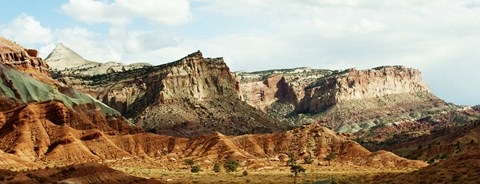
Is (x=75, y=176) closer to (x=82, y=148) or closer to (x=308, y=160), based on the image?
(x=82, y=148)

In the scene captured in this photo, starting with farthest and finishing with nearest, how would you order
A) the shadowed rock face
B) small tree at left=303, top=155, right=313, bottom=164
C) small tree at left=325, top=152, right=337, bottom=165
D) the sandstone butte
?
small tree at left=325, top=152, right=337, bottom=165
small tree at left=303, top=155, right=313, bottom=164
the sandstone butte
the shadowed rock face

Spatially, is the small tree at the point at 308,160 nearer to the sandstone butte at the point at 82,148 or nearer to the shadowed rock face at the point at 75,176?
the sandstone butte at the point at 82,148

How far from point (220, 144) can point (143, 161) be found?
85.0 feet

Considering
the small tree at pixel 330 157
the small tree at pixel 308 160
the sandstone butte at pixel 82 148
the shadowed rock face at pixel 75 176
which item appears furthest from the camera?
the small tree at pixel 330 157

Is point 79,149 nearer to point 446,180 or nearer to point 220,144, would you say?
point 220,144

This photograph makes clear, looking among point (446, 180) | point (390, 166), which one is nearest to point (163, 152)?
point (390, 166)

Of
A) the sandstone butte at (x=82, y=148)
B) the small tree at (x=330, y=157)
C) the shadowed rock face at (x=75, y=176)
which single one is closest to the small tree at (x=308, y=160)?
the sandstone butte at (x=82, y=148)

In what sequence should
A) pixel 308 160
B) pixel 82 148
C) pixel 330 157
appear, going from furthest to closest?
pixel 330 157 < pixel 308 160 < pixel 82 148

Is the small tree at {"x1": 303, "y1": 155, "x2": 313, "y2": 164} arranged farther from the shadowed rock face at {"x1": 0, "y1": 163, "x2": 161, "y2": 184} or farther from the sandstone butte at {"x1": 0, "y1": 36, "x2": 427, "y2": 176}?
the shadowed rock face at {"x1": 0, "y1": 163, "x2": 161, "y2": 184}

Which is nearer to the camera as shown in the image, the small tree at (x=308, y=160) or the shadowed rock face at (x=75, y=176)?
the shadowed rock face at (x=75, y=176)

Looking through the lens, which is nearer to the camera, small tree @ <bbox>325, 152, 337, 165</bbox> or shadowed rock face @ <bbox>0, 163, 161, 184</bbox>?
shadowed rock face @ <bbox>0, 163, 161, 184</bbox>

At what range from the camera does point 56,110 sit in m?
190

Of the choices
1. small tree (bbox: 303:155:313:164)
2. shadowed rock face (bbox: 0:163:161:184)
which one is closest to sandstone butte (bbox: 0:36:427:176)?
small tree (bbox: 303:155:313:164)

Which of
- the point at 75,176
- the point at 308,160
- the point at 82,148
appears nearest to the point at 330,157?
the point at 308,160
